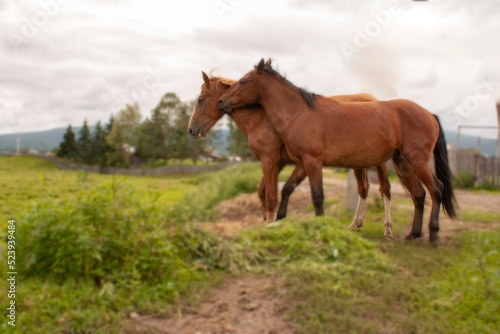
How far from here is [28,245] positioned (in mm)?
42656

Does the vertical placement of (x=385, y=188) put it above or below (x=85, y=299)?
above

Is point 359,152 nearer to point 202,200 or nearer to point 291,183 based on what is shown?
point 291,183

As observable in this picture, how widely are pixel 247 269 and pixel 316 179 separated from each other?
8129 centimetres

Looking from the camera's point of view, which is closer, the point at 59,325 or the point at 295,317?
the point at 59,325

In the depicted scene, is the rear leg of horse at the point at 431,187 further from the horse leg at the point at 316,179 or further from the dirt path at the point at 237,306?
the dirt path at the point at 237,306

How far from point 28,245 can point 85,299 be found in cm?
1658

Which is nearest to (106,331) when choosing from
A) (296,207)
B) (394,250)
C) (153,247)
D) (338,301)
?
(153,247)

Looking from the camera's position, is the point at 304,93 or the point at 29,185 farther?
the point at 29,185

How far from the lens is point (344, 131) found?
2547mm

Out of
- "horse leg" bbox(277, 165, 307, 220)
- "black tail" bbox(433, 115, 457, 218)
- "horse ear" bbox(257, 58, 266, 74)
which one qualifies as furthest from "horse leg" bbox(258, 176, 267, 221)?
"black tail" bbox(433, 115, 457, 218)

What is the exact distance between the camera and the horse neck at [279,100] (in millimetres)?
2678

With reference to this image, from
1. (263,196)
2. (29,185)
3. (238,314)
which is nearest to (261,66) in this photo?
(263,196)

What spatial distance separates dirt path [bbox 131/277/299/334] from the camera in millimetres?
76938

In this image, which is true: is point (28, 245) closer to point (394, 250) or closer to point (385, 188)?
point (385, 188)
